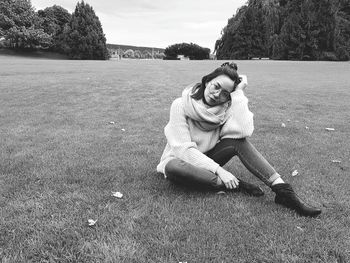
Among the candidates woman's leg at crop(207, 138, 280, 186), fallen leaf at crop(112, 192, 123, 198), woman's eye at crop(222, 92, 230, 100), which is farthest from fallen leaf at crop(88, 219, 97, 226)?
woman's eye at crop(222, 92, 230, 100)

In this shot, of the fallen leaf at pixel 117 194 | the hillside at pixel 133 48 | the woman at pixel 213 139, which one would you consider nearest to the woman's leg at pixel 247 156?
the woman at pixel 213 139

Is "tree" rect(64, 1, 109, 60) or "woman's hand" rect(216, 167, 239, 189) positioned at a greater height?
"tree" rect(64, 1, 109, 60)

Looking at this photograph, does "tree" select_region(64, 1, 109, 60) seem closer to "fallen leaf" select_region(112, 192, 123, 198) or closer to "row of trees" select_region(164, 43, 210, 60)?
"row of trees" select_region(164, 43, 210, 60)

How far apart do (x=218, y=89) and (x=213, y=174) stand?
752 millimetres

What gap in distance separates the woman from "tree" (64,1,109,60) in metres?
42.5

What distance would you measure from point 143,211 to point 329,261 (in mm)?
1392

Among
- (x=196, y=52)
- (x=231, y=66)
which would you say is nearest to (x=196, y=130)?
(x=231, y=66)

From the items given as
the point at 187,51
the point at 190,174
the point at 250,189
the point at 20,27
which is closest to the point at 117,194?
the point at 190,174

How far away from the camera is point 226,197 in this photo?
301 cm

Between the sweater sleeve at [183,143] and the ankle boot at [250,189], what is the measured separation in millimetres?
366

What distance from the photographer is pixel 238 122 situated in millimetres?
3068

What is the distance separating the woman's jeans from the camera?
289cm

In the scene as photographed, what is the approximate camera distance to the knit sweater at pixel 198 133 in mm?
2947

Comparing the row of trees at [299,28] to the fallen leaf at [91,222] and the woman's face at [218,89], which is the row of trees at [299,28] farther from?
the fallen leaf at [91,222]
